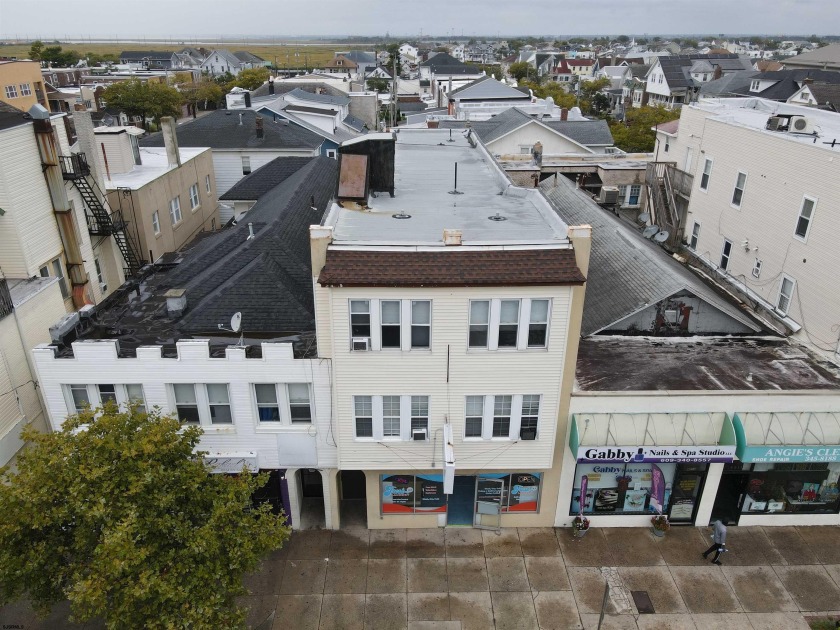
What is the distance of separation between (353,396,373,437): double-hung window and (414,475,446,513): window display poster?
9.02ft

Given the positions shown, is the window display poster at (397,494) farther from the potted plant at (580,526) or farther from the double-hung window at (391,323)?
the potted plant at (580,526)

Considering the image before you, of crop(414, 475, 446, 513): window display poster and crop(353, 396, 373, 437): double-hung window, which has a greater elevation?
crop(353, 396, 373, 437): double-hung window

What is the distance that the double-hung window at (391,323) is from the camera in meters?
16.2

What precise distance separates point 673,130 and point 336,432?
103 ft

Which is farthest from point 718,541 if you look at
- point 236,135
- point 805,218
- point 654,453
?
point 236,135

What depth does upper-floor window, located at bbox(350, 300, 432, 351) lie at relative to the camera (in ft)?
53.1

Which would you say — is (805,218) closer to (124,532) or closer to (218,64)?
(124,532)

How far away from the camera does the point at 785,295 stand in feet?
75.7

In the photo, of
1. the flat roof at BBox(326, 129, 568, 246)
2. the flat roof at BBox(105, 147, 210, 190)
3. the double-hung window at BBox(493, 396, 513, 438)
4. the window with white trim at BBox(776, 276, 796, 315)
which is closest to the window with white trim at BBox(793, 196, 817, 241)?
the window with white trim at BBox(776, 276, 796, 315)

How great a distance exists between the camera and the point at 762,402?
18.2 m

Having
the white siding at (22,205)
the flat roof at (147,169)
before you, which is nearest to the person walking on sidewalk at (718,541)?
the white siding at (22,205)

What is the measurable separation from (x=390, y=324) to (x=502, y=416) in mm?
4568

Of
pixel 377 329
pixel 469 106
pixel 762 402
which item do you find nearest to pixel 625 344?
pixel 762 402

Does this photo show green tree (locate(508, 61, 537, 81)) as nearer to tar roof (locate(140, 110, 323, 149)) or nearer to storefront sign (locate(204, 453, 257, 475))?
tar roof (locate(140, 110, 323, 149))
